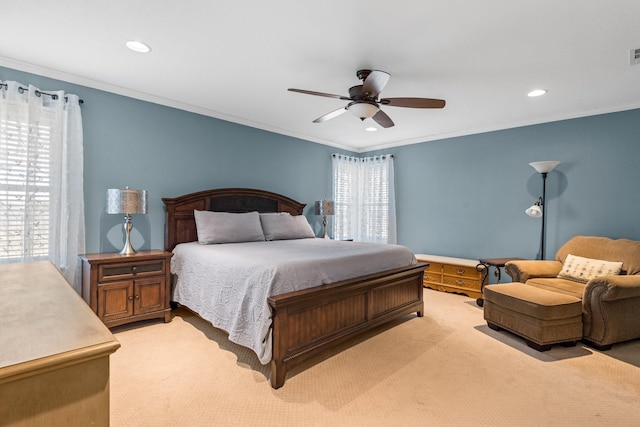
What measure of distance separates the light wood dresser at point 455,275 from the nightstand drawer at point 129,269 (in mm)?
3759

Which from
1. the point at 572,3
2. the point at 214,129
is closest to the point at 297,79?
the point at 214,129

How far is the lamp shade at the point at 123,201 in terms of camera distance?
318 cm

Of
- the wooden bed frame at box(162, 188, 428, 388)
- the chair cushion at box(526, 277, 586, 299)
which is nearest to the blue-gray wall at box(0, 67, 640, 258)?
the wooden bed frame at box(162, 188, 428, 388)

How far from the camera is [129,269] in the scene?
3.15 metres

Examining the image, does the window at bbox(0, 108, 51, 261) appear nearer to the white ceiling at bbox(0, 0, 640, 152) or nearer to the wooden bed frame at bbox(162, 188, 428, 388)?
the white ceiling at bbox(0, 0, 640, 152)

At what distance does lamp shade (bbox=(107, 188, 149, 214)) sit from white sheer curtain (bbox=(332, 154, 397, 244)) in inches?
137

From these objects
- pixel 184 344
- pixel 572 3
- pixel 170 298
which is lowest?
pixel 184 344

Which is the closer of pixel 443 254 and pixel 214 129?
pixel 214 129

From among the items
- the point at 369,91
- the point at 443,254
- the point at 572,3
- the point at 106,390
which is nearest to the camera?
the point at 106,390

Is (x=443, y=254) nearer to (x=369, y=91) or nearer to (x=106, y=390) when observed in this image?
(x=369, y=91)

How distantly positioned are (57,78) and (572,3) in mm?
4334

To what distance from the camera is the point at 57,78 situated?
10.3 ft

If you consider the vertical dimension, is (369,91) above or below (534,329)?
above

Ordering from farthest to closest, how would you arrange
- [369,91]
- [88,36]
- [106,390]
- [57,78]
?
[57,78], [369,91], [88,36], [106,390]
